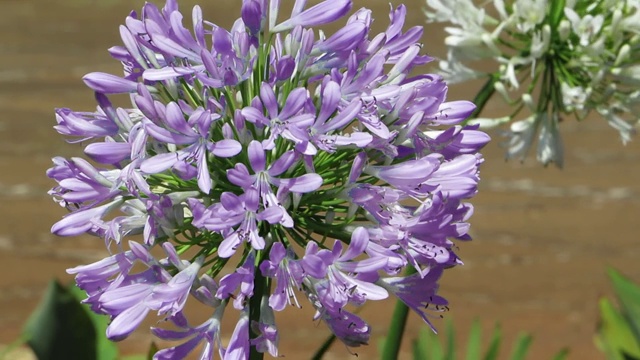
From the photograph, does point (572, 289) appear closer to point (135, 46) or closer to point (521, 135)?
point (521, 135)

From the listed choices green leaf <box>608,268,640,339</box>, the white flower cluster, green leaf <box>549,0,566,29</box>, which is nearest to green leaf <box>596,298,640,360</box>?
green leaf <box>608,268,640,339</box>

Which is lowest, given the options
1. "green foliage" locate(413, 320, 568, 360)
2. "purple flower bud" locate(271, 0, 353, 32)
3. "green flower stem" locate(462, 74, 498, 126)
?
"green foliage" locate(413, 320, 568, 360)

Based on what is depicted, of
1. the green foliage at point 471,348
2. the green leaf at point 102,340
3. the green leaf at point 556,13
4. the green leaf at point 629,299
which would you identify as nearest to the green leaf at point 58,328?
the green leaf at point 102,340

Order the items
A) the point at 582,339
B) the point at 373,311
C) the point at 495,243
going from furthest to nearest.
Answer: the point at 495,243 → the point at 373,311 → the point at 582,339

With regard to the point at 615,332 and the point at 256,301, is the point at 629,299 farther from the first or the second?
the point at 256,301

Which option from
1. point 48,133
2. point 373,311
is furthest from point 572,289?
point 48,133

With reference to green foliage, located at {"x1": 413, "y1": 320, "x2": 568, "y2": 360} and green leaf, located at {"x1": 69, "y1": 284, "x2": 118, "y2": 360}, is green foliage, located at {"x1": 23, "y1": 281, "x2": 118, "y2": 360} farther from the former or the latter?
green foliage, located at {"x1": 413, "y1": 320, "x2": 568, "y2": 360}

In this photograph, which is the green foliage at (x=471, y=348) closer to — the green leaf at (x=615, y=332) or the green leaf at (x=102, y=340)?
the green leaf at (x=615, y=332)
